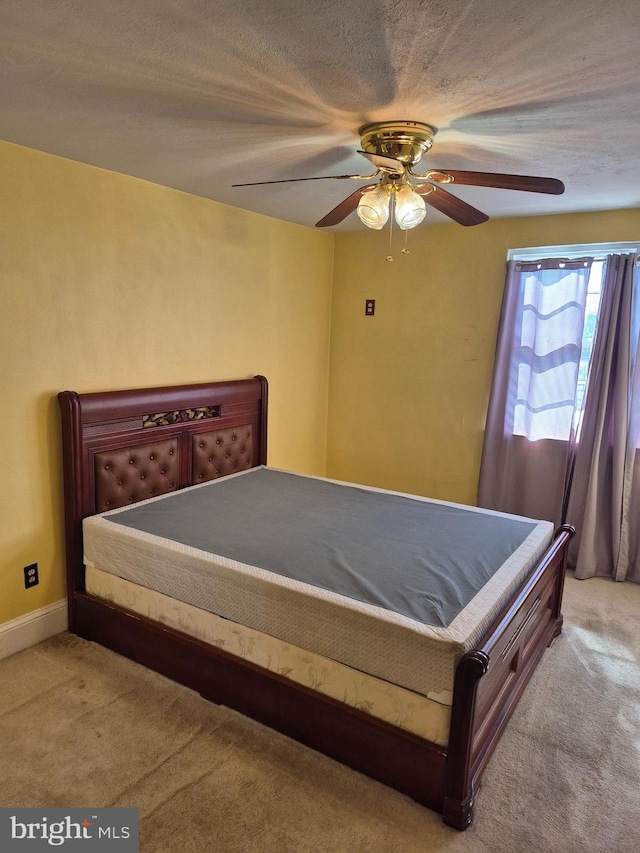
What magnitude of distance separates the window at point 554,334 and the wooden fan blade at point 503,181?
1.85 metres

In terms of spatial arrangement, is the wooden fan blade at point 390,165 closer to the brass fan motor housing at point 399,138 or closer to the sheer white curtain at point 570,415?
the brass fan motor housing at point 399,138

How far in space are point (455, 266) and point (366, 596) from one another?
2.80m

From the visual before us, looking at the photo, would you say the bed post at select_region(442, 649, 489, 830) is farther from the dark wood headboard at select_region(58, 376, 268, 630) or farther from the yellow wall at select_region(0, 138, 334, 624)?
the yellow wall at select_region(0, 138, 334, 624)

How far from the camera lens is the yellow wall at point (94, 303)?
2600mm

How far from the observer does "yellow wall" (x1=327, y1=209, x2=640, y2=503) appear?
397 cm

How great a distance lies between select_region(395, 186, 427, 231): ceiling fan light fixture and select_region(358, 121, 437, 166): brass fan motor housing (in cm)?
11

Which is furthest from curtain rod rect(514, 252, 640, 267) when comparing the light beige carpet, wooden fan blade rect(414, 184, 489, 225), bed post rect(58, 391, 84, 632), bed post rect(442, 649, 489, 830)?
bed post rect(58, 391, 84, 632)

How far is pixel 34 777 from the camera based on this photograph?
1.96 meters

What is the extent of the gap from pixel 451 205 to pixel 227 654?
6.79 ft

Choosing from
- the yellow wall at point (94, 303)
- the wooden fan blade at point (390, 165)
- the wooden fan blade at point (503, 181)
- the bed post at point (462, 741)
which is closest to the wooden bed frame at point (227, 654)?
the bed post at point (462, 741)

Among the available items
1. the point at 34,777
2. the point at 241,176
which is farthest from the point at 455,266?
the point at 34,777

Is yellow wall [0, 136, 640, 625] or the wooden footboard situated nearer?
the wooden footboard

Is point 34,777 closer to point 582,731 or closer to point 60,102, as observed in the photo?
point 582,731

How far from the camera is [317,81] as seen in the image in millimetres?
1721
